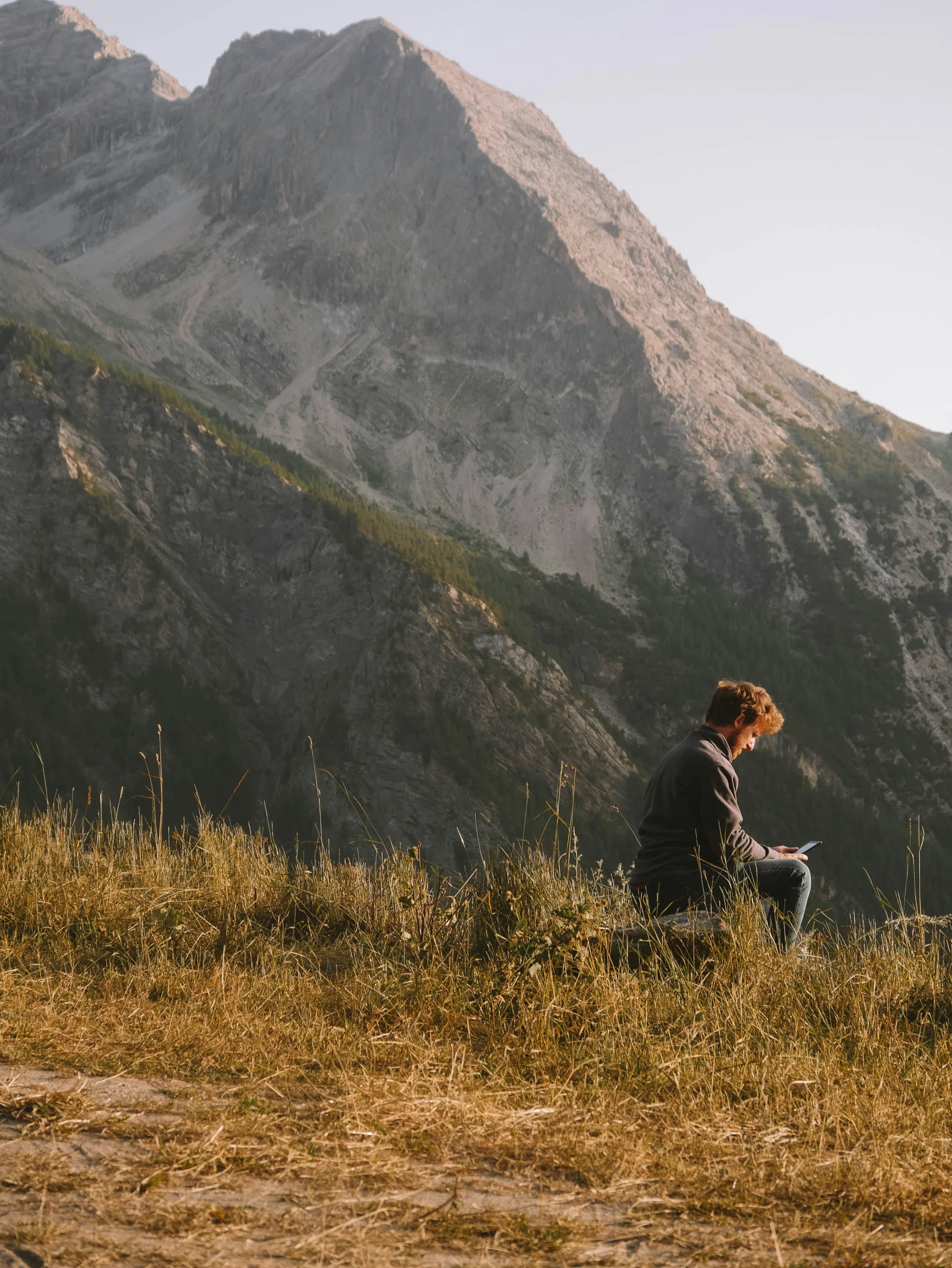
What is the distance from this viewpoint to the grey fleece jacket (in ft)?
20.2

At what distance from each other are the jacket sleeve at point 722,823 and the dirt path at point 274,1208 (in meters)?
3.22

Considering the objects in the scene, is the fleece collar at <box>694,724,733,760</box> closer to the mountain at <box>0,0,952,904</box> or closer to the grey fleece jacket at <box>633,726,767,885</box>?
the grey fleece jacket at <box>633,726,767,885</box>

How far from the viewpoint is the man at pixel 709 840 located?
20.1 feet

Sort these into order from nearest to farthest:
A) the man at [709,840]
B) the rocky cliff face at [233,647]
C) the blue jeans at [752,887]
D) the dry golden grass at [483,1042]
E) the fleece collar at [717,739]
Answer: the dry golden grass at [483,1042], the blue jeans at [752,887], the man at [709,840], the fleece collar at [717,739], the rocky cliff face at [233,647]

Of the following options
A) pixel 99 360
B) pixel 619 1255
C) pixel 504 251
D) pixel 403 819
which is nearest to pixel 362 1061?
pixel 619 1255

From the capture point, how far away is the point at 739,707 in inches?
261

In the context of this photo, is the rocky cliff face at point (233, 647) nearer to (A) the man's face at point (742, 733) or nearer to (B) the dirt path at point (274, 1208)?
(A) the man's face at point (742, 733)

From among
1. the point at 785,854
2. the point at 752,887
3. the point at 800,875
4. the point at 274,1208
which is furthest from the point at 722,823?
the point at 274,1208

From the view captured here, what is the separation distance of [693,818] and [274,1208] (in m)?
3.98

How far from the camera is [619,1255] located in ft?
9.14

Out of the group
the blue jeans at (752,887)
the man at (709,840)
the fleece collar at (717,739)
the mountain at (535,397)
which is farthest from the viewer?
the mountain at (535,397)

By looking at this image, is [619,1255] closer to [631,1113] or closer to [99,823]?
[631,1113]

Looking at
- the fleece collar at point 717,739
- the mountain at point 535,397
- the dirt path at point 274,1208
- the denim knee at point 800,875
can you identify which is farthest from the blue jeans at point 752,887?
the mountain at point 535,397

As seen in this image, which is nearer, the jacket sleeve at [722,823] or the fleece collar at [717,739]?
the jacket sleeve at [722,823]
